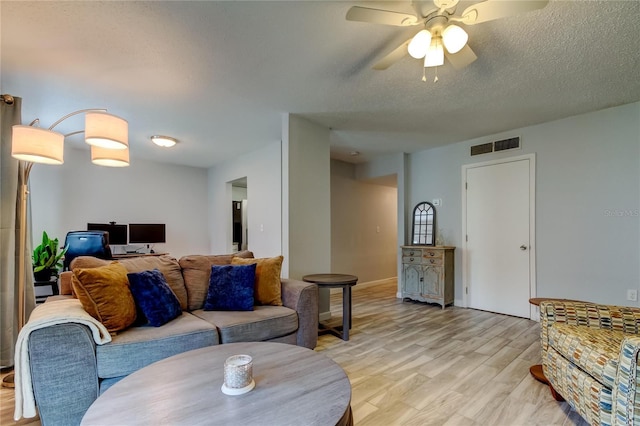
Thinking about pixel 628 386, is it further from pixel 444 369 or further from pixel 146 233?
pixel 146 233

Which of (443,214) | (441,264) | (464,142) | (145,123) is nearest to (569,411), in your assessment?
(441,264)

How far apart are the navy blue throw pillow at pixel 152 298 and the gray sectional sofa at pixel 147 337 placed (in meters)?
0.07

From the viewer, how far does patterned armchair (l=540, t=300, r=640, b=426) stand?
1356mm

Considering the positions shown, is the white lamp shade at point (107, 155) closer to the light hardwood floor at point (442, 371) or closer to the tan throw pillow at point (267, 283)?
the tan throw pillow at point (267, 283)

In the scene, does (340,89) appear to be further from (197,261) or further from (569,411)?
(569,411)

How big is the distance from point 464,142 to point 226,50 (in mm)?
3607

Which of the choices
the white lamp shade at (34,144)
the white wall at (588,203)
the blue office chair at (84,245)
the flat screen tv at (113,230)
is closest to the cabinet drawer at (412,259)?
the white wall at (588,203)

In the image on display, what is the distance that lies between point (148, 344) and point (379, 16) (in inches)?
90.6

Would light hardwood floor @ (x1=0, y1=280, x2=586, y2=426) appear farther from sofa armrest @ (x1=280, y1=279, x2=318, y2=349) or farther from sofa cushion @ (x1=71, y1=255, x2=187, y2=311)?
sofa cushion @ (x1=71, y1=255, x2=187, y2=311)

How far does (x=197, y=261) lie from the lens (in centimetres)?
271

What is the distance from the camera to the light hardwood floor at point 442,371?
5.97 feet

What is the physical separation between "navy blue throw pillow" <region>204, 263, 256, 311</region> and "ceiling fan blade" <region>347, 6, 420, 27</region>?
2.00m

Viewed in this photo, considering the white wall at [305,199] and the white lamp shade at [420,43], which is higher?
the white lamp shade at [420,43]

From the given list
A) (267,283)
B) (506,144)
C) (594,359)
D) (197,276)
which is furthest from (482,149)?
(197,276)
